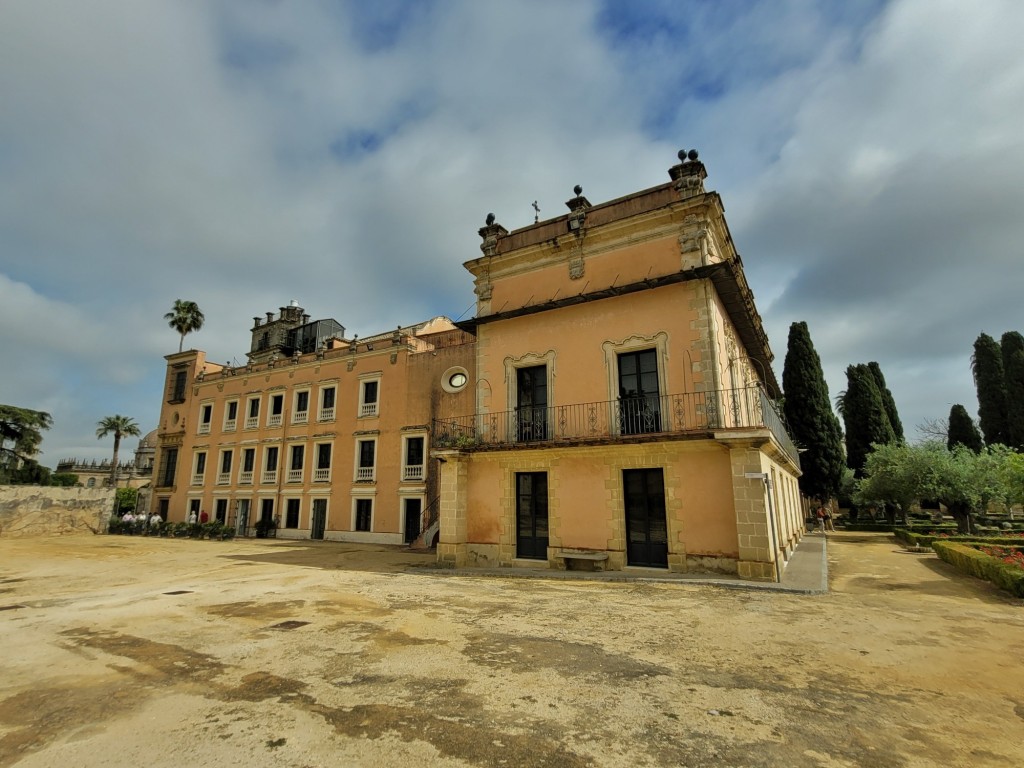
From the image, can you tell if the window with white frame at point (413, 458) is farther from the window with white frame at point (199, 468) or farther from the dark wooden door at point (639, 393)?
the window with white frame at point (199, 468)

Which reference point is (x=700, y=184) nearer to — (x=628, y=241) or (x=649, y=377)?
(x=628, y=241)

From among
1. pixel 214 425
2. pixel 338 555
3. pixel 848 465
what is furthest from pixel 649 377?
pixel 848 465

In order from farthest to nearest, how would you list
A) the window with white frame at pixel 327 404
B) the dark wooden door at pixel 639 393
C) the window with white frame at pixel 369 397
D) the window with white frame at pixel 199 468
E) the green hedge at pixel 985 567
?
1. the window with white frame at pixel 199 468
2. the window with white frame at pixel 327 404
3. the window with white frame at pixel 369 397
4. the dark wooden door at pixel 639 393
5. the green hedge at pixel 985 567

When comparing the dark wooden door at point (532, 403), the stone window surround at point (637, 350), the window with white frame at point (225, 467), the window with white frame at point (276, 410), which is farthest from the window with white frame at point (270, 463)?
the stone window surround at point (637, 350)

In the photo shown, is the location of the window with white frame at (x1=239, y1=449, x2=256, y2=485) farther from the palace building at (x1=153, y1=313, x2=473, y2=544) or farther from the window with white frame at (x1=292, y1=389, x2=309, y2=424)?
the window with white frame at (x1=292, y1=389, x2=309, y2=424)

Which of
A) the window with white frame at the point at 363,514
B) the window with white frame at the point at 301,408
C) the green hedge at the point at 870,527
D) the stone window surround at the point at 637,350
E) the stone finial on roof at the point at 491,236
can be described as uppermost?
the stone finial on roof at the point at 491,236

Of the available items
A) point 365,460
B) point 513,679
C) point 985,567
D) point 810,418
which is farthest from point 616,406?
point 810,418

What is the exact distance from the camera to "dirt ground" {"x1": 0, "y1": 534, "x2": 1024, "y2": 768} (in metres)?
3.74

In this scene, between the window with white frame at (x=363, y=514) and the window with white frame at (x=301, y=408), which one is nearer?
the window with white frame at (x=363, y=514)

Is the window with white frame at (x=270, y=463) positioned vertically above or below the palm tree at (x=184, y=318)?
below

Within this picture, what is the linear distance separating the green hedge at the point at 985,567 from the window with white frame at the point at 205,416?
124ft

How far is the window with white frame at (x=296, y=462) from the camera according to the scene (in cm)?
2830

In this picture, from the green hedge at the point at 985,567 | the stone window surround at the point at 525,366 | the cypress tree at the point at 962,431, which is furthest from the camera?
the cypress tree at the point at 962,431

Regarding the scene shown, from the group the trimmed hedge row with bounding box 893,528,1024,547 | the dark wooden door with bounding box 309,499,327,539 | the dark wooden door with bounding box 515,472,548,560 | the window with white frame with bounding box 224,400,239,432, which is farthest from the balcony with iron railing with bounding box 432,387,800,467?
the window with white frame with bounding box 224,400,239,432
